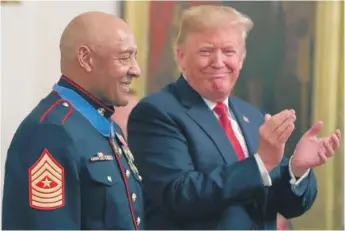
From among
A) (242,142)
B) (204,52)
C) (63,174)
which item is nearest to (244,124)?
(242,142)

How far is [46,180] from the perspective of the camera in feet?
2.79

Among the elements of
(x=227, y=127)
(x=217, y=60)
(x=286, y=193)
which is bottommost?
(x=286, y=193)

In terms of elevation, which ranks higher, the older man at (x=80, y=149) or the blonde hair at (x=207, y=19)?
the blonde hair at (x=207, y=19)

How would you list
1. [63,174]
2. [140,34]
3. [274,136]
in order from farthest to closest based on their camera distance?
[140,34] → [274,136] → [63,174]

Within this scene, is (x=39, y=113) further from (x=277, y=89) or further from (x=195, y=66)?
(x=277, y=89)

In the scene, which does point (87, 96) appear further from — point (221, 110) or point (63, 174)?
point (221, 110)

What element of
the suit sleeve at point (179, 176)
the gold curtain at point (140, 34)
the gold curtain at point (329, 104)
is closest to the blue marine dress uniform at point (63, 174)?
the suit sleeve at point (179, 176)

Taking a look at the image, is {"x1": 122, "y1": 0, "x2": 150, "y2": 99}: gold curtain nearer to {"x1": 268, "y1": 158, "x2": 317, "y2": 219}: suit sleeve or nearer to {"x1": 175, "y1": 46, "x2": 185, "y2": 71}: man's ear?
{"x1": 175, "y1": 46, "x2": 185, "y2": 71}: man's ear

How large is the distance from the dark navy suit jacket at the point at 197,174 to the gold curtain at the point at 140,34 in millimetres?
149

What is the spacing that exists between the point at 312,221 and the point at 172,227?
0.37m

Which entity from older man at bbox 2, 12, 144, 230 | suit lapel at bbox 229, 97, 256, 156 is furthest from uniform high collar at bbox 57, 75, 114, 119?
suit lapel at bbox 229, 97, 256, 156

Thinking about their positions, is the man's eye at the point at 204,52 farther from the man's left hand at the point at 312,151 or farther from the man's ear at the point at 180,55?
the man's left hand at the point at 312,151

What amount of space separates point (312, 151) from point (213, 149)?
0.16 meters

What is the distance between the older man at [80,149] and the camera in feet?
2.77
